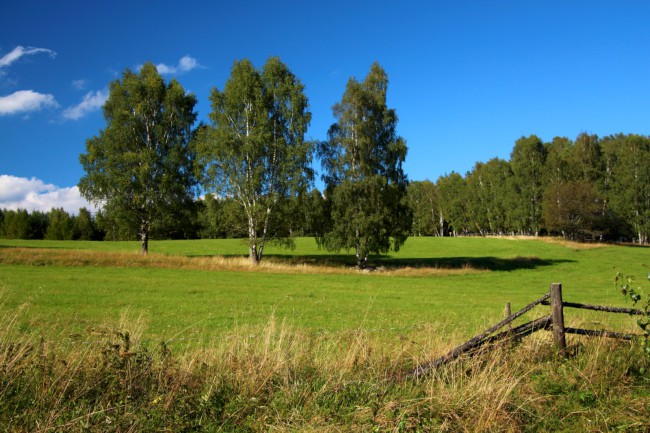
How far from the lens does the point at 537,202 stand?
88.6 m

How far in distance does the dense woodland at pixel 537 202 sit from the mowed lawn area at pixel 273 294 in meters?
9.13

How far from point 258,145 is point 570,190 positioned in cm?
5878

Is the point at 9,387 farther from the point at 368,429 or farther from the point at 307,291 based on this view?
the point at 307,291

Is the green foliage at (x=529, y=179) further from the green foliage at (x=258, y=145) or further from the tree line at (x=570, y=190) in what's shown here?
the green foliage at (x=258, y=145)

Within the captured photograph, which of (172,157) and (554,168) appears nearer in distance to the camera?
(172,157)

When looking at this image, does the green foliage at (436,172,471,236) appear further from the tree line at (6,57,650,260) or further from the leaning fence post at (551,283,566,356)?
the leaning fence post at (551,283,566,356)

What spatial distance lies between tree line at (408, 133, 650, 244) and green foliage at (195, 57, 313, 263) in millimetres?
36345


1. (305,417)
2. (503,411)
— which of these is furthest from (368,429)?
(503,411)

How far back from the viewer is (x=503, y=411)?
545 cm

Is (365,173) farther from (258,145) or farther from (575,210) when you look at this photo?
(575,210)

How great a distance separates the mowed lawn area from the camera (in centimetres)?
1313

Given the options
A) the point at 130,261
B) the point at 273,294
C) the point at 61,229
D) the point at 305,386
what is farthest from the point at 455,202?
the point at 305,386

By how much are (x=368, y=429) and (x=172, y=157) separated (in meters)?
40.1

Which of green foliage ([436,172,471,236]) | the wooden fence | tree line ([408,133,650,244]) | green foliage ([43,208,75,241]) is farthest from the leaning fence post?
green foliage ([43,208,75,241])
